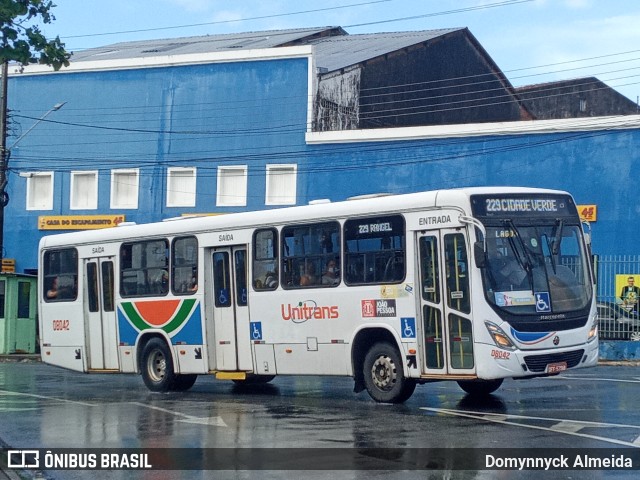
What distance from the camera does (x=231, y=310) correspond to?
18844mm

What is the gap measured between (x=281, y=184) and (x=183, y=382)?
19535 mm

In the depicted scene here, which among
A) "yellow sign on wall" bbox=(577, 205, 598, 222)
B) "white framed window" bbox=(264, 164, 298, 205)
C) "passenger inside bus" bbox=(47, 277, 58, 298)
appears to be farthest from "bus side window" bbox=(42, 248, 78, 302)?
"yellow sign on wall" bbox=(577, 205, 598, 222)

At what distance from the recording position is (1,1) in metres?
11.2

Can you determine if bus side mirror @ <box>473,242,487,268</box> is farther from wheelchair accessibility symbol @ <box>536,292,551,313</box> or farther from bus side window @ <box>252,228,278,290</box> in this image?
bus side window @ <box>252,228,278,290</box>

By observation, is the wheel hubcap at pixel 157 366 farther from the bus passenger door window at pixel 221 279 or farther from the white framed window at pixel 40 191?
the white framed window at pixel 40 191

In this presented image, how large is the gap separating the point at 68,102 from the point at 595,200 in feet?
66.0

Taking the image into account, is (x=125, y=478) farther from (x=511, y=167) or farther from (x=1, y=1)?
(x=511, y=167)

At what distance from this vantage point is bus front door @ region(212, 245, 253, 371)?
1858 cm

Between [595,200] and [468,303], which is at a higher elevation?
[595,200]

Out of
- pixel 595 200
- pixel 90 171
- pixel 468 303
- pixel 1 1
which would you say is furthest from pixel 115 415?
pixel 90 171

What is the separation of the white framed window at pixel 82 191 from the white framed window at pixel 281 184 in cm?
733

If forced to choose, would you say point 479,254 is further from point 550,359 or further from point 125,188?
point 125,188

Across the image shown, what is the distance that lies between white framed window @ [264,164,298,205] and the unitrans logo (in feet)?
70.8

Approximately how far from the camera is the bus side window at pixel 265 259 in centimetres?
1800
